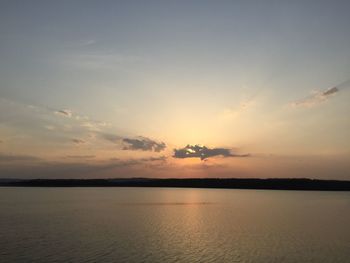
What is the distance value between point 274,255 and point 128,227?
14.0 meters

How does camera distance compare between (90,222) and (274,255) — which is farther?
(90,222)

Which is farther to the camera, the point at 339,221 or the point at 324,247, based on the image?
the point at 339,221

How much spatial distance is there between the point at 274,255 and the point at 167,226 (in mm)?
13688

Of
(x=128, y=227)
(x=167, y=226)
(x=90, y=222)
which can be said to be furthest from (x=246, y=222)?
(x=90, y=222)

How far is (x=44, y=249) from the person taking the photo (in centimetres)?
2194

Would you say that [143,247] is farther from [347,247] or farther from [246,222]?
[246,222]

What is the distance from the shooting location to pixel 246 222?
38.1 m

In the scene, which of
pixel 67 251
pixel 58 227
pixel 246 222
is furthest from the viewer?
pixel 246 222

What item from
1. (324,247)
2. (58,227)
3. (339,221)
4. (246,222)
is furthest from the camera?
(339,221)

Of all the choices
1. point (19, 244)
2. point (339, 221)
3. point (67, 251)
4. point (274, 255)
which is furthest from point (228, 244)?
point (339, 221)

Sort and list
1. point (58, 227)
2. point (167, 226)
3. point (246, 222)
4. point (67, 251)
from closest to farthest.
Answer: point (67, 251) → point (58, 227) → point (167, 226) → point (246, 222)

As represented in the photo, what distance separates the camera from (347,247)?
25.2m

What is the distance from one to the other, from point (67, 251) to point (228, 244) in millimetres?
9642

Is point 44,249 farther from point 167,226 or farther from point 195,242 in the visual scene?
point 167,226
